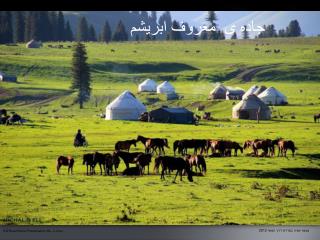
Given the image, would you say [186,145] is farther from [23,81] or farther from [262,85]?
[23,81]

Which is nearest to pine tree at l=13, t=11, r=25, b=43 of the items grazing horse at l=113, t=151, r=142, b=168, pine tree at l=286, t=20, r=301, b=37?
grazing horse at l=113, t=151, r=142, b=168

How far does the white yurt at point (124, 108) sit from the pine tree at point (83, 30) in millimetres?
1834

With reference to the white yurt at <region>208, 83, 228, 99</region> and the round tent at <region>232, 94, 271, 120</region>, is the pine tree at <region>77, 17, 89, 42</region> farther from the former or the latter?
the round tent at <region>232, 94, 271, 120</region>

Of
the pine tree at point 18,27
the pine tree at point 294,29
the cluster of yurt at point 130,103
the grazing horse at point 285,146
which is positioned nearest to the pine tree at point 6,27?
the pine tree at point 18,27

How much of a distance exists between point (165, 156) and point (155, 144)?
37cm

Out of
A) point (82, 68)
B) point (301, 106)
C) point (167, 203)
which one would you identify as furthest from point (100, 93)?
point (301, 106)

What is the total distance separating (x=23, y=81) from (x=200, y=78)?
14.6 ft

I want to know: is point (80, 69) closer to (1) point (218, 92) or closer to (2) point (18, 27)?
(2) point (18, 27)

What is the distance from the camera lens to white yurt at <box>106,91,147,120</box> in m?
18.3

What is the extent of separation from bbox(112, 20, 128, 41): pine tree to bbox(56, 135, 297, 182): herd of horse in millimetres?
2185

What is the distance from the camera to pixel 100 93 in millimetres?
17031

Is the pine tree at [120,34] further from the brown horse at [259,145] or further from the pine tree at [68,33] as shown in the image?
the brown horse at [259,145]

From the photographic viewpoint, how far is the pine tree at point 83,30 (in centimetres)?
1648

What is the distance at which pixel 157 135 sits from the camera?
54.7 feet
